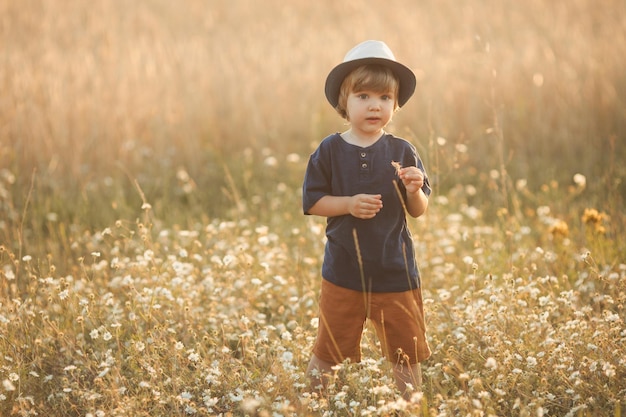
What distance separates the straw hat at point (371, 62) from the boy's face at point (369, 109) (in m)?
0.10

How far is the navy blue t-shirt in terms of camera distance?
3348 millimetres

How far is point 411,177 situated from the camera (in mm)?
3213

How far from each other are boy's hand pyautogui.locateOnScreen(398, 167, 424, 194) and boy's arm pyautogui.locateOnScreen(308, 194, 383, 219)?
0.13 m

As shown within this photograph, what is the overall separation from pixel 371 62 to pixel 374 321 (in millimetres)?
1202

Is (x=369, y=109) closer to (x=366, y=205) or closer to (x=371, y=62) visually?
(x=371, y=62)

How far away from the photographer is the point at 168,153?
25.0ft

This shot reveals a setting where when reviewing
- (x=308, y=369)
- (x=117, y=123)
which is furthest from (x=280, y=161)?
(x=308, y=369)

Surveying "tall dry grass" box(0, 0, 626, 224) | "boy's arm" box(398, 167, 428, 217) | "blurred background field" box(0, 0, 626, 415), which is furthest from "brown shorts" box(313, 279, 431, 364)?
"tall dry grass" box(0, 0, 626, 224)

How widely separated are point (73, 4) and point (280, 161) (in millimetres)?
5906

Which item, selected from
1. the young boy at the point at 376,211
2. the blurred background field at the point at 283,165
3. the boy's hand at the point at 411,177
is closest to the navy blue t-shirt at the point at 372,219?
the young boy at the point at 376,211

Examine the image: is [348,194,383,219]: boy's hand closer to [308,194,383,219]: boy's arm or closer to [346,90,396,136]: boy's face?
[308,194,383,219]: boy's arm

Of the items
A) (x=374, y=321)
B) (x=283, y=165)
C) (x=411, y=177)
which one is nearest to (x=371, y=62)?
(x=411, y=177)

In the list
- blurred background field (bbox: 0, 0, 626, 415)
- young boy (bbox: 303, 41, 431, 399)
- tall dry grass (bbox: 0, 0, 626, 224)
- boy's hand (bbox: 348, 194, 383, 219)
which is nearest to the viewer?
boy's hand (bbox: 348, 194, 383, 219)

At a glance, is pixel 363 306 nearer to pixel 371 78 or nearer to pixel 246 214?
pixel 371 78
